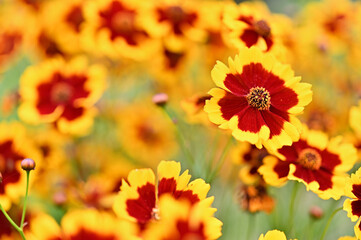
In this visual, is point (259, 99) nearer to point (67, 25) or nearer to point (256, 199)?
point (256, 199)

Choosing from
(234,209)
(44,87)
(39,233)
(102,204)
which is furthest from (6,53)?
(39,233)

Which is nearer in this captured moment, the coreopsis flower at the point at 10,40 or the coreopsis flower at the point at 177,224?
the coreopsis flower at the point at 177,224

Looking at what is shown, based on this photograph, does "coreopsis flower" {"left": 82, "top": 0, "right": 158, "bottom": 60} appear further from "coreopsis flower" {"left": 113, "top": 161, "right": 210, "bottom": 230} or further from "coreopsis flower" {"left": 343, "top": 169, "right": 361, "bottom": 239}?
"coreopsis flower" {"left": 343, "top": 169, "right": 361, "bottom": 239}

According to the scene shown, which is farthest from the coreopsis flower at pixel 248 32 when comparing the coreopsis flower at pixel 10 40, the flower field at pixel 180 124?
the coreopsis flower at pixel 10 40

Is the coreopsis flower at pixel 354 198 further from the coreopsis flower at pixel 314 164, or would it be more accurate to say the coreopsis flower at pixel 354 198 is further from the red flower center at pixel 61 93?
the red flower center at pixel 61 93

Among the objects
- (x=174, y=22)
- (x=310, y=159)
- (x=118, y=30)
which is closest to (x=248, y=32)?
(x=310, y=159)

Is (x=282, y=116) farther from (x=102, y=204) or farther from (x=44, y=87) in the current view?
(x=44, y=87)

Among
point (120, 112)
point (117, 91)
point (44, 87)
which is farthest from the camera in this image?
point (117, 91)
